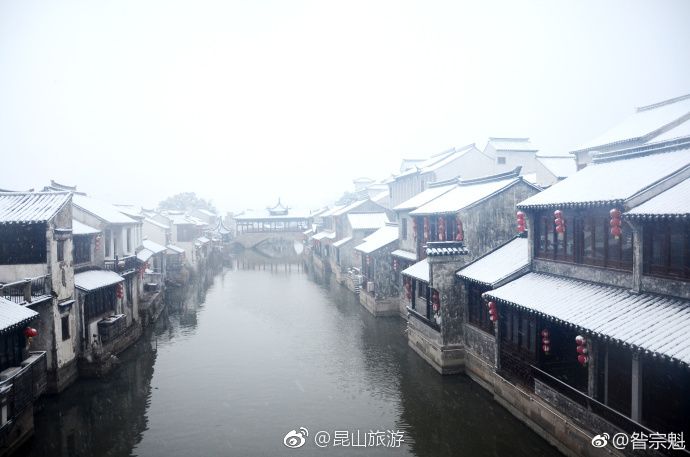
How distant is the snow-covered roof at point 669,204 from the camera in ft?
39.9

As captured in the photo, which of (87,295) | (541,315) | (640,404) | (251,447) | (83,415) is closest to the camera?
(640,404)

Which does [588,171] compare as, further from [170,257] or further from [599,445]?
[170,257]

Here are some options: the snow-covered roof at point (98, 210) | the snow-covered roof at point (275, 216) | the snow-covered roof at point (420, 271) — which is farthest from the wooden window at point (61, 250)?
the snow-covered roof at point (275, 216)

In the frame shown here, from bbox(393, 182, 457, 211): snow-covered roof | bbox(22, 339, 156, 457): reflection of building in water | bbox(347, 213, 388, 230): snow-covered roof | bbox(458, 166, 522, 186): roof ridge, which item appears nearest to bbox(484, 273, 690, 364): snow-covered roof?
bbox(458, 166, 522, 186): roof ridge

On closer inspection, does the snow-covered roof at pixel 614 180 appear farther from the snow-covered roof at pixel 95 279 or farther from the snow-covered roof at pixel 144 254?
the snow-covered roof at pixel 144 254

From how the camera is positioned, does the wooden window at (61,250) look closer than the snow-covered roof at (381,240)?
Yes

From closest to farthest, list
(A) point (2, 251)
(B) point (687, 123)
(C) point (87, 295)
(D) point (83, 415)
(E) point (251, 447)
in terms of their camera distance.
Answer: (E) point (251, 447), (D) point (83, 415), (A) point (2, 251), (C) point (87, 295), (B) point (687, 123)

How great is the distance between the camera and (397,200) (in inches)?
2296

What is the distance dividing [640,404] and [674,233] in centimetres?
478

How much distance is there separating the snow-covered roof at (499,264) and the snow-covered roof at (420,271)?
3.44 metres

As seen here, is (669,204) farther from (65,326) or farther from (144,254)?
(144,254)

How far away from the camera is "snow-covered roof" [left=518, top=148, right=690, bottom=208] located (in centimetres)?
1479

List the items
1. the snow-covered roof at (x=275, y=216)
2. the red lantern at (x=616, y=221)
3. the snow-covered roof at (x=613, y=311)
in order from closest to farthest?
1. the snow-covered roof at (x=613, y=311)
2. the red lantern at (x=616, y=221)
3. the snow-covered roof at (x=275, y=216)

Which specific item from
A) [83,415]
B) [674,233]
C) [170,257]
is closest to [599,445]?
[674,233]
